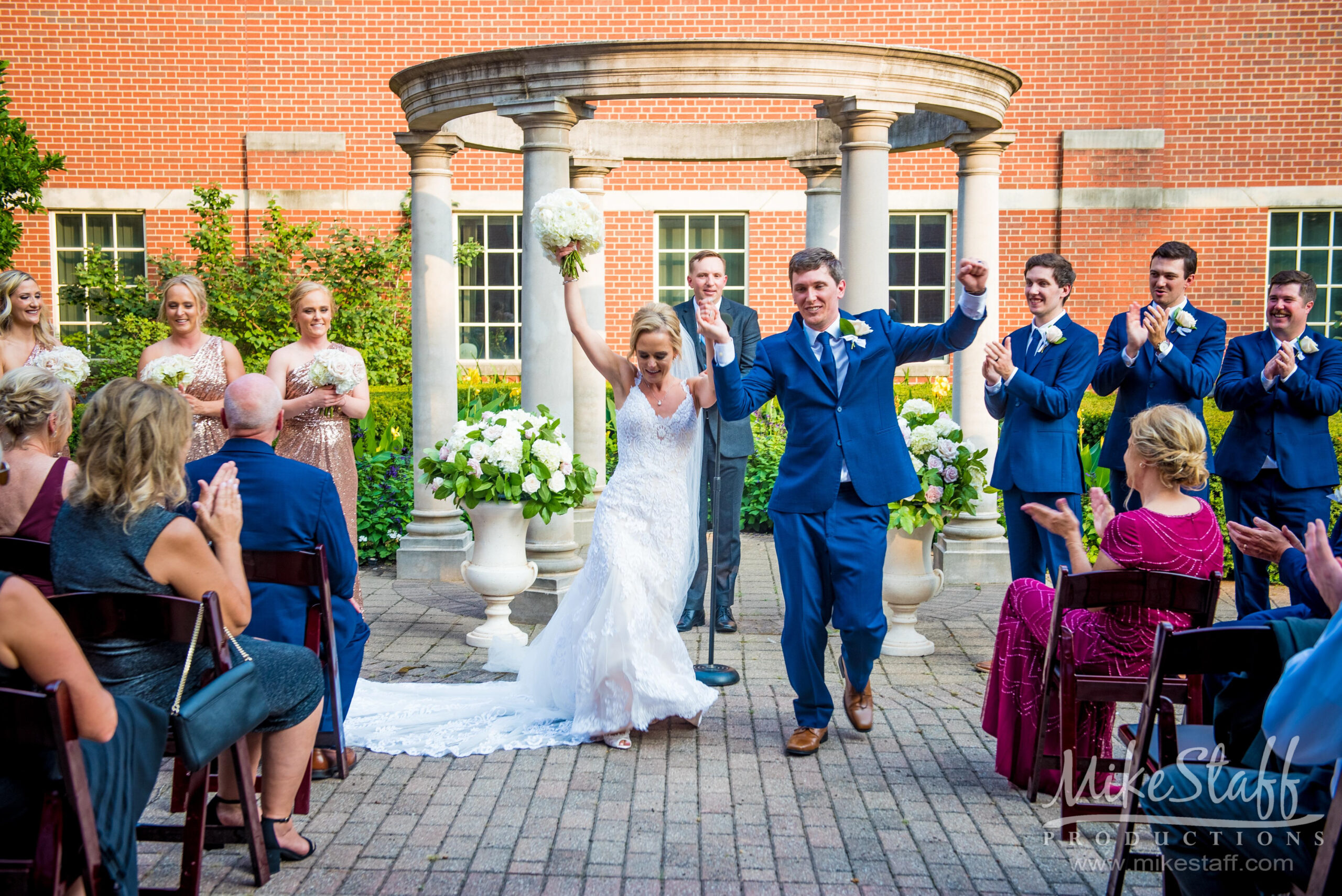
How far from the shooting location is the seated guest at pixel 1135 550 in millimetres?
4039

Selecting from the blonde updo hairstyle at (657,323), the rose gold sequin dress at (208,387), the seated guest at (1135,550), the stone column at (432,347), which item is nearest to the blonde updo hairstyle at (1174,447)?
the seated guest at (1135,550)

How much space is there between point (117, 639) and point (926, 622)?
5.25 metres

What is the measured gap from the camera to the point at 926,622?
7348mm

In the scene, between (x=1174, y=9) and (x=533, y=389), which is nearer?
(x=533, y=389)

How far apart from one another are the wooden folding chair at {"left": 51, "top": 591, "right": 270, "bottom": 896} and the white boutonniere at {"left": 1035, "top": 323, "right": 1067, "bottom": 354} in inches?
165

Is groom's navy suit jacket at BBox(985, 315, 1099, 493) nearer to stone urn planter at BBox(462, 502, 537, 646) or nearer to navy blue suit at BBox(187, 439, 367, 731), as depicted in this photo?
stone urn planter at BBox(462, 502, 537, 646)

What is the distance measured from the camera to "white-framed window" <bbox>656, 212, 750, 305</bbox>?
1434 centimetres

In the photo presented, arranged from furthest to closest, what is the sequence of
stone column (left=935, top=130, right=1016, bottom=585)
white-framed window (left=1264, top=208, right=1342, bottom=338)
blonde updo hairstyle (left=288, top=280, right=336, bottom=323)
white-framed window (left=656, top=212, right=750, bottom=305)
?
white-framed window (left=656, top=212, right=750, bottom=305) → white-framed window (left=1264, top=208, right=1342, bottom=338) → stone column (left=935, top=130, right=1016, bottom=585) → blonde updo hairstyle (left=288, top=280, right=336, bottom=323)

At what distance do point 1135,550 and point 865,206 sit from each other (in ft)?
12.2

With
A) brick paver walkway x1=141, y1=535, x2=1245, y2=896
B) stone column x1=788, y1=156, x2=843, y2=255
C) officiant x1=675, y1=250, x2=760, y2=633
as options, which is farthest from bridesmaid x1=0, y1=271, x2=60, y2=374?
stone column x1=788, y1=156, x2=843, y2=255

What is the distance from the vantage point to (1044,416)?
5.79 m

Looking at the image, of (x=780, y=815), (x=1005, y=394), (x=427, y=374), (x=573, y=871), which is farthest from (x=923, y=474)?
(x=427, y=374)

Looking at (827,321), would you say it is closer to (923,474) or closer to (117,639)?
(923,474)

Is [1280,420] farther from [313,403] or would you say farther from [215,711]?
[215,711]
